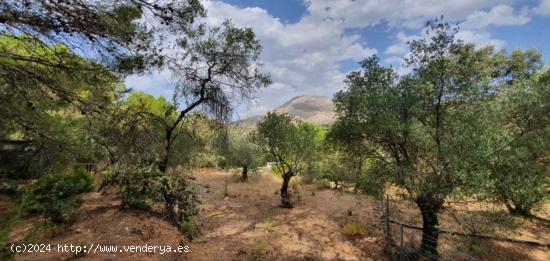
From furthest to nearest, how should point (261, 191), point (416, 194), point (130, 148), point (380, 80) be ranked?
1. point (261, 191)
2. point (380, 80)
3. point (416, 194)
4. point (130, 148)

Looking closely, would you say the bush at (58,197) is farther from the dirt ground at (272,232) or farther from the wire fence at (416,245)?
the wire fence at (416,245)

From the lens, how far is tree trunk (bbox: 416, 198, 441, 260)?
8.14 m

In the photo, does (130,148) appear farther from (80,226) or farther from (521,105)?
(521,105)

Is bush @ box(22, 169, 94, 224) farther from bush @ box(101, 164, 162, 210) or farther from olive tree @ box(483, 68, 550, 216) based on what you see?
olive tree @ box(483, 68, 550, 216)

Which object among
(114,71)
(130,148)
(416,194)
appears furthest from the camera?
(416,194)

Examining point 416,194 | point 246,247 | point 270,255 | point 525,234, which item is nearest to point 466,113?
point 416,194

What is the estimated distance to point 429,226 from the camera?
28.3 feet

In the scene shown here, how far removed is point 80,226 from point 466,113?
10449 millimetres

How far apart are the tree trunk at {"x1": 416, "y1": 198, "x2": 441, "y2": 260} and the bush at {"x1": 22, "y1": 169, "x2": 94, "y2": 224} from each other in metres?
9.70

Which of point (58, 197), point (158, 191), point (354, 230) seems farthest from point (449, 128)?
point (58, 197)

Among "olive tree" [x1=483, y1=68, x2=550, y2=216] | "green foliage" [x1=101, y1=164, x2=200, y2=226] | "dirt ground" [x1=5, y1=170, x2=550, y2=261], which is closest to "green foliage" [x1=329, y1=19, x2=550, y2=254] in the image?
"olive tree" [x1=483, y1=68, x2=550, y2=216]

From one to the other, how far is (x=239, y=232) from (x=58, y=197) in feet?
20.1

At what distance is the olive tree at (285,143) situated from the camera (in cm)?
1597

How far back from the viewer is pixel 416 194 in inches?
313
